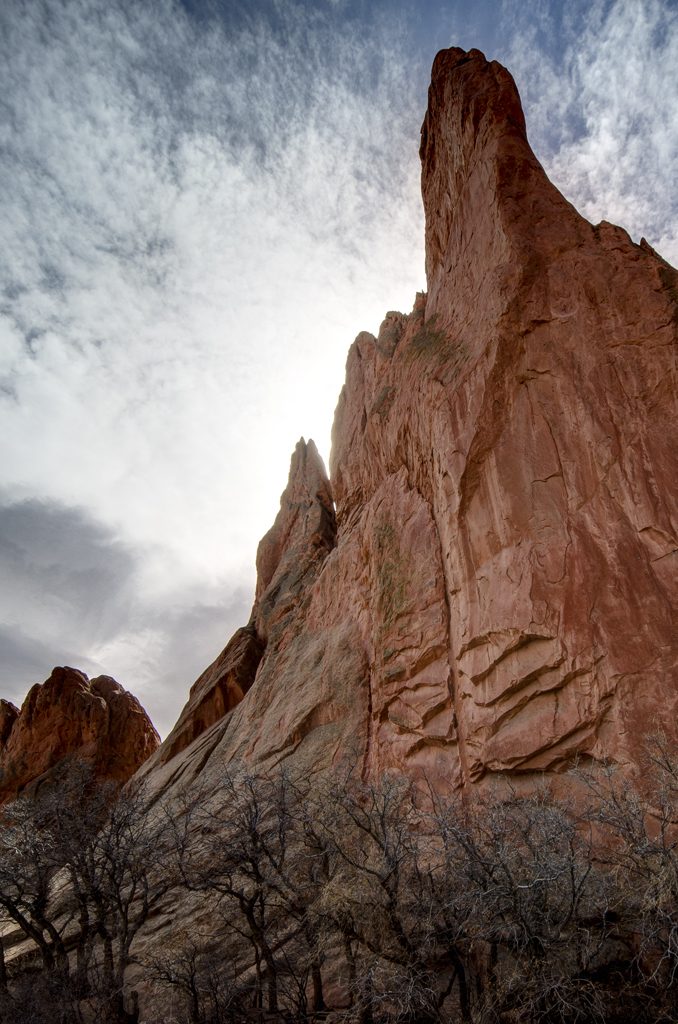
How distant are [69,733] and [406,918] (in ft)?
125

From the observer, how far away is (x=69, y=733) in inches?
1703

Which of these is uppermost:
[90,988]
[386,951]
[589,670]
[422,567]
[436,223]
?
[436,223]

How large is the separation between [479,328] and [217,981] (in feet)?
70.6

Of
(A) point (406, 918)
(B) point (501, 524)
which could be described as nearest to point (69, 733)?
(A) point (406, 918)

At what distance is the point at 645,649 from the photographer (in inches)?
578

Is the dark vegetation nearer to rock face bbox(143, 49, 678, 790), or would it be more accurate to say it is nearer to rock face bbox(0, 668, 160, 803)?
rock face bbox(143, 49, 678, 790)

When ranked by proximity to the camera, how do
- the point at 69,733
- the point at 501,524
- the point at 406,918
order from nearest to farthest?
the point at 406,918
the point at 501,524
the point at 69,733

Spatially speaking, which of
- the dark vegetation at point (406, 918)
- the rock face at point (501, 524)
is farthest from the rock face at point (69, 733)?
the dark vegetation at point (406, 918)

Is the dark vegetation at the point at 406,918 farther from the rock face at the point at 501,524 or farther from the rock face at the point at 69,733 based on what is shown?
the rock face at the point at 69,733

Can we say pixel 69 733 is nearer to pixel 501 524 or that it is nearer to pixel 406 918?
pixel 406 918

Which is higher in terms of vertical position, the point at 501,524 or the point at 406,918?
the point at 501,524

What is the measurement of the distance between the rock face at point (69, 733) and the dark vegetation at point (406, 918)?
24639mm

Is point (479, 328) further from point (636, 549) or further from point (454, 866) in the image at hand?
point (454, 866)

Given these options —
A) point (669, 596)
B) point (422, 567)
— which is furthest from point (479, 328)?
point (669, 596)
